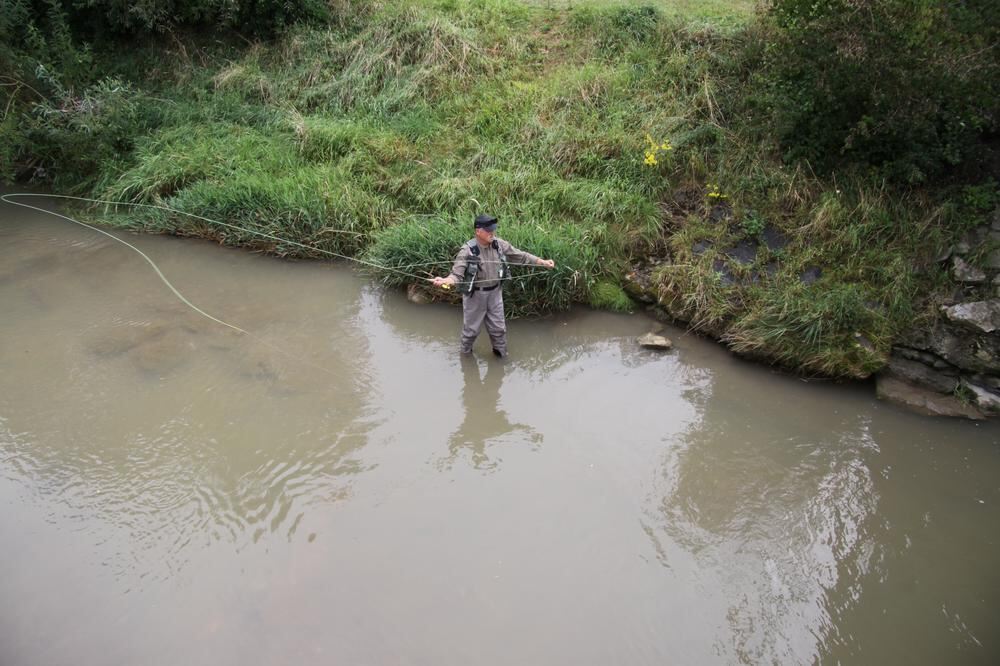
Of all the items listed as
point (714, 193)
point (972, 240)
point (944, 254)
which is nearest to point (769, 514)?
point (944, 254)

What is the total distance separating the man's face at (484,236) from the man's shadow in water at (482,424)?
44.3 inches

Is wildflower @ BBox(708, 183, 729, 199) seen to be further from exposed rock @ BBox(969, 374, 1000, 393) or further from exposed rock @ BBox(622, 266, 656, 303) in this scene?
exposed rock @ BBox(969, 374, 1000, 393)

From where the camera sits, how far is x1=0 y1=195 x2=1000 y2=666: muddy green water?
372cm

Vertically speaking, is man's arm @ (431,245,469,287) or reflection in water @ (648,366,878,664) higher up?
man's arm @ (431,245,469,287)

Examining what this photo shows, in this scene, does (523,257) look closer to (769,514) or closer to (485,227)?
(485,227)

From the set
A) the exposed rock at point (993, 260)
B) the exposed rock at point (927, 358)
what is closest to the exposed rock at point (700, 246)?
the exposed rock at point (927, 358)

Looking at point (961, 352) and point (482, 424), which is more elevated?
point (961, 352)

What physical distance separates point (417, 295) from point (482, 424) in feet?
6.77

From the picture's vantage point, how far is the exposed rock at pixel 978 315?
18.1 feet

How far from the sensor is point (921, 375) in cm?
567

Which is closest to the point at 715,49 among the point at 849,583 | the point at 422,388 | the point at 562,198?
the point at 562,198

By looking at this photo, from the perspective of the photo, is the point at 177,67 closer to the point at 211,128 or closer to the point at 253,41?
the point at 253,41

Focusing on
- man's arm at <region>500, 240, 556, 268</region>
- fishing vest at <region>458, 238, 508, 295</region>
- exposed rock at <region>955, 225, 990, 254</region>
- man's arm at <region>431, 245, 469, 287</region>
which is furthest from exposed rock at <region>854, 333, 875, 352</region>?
man's arm at <region>431, 245, 469, 287</region>

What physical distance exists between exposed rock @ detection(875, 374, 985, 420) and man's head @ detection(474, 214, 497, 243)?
11.5 feet
